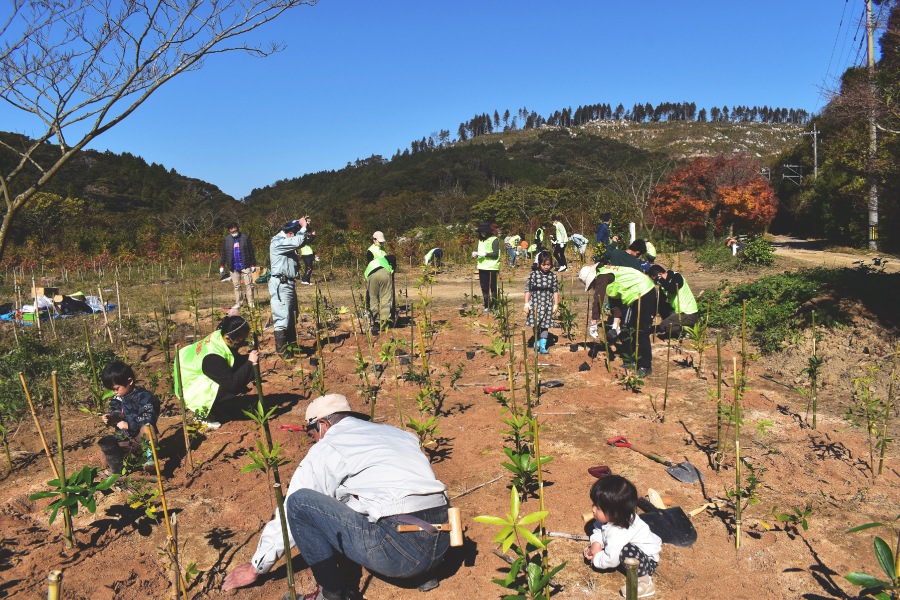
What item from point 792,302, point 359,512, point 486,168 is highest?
point 486,168

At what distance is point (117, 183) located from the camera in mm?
37531

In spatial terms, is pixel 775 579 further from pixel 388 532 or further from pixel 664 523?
pixel 388 532

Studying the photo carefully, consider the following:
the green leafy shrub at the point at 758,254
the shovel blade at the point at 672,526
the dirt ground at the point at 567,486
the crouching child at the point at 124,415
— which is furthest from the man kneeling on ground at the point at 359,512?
the green leafy shrub at the point at 758,254

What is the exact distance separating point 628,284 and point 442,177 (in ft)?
172

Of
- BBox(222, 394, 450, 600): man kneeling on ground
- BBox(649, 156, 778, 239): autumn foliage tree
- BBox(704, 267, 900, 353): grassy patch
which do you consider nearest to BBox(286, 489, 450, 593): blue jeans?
BBox(222, 394, 450, 600): man kneeling on ground

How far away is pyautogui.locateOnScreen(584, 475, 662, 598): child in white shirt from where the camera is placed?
2.27m

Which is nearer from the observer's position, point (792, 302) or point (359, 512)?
point (359, 512)

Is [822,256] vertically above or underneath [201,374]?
above

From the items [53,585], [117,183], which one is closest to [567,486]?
[53,585]

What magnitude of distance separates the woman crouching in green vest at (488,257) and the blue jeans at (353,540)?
15.1 ft

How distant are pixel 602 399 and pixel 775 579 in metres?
2.22

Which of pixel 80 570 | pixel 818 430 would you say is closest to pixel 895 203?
pixel 818 430

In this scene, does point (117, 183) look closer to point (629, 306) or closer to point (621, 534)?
point (629, 306)

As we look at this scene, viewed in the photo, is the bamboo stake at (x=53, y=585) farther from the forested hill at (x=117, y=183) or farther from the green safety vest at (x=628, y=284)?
the forested hill at (x=117, y=183)
